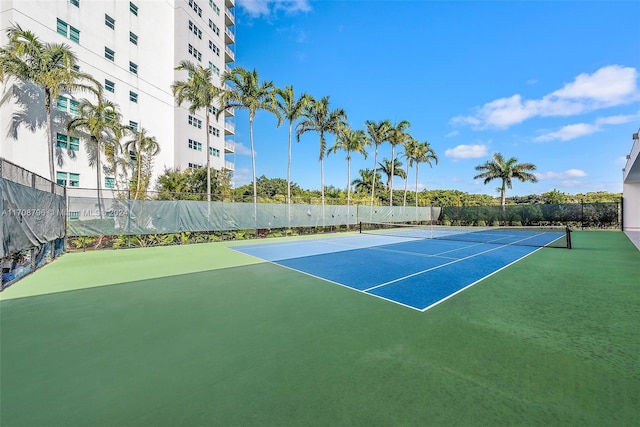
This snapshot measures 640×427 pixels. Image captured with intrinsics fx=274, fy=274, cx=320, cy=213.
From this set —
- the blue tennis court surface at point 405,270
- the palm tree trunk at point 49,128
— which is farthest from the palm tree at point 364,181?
the palm tree trunk at point 49,128

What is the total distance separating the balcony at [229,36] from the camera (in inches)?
1396

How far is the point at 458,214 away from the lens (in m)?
31.6

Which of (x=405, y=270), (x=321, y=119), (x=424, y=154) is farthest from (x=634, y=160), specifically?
(x=424, y=154)

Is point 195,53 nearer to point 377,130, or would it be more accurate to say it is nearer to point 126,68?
point 126,68

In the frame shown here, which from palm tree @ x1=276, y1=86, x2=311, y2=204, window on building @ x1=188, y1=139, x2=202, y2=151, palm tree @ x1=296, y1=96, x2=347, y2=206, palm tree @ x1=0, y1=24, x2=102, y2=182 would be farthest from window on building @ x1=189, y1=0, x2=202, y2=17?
palm tree @ x1=296, y1=96, x2=347, y2=206

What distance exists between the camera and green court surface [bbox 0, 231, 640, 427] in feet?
7.09

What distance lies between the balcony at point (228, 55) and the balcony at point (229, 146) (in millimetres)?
10714

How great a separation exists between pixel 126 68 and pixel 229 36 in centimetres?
1813

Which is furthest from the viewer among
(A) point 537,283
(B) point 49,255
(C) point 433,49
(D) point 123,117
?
(D) point 123,117

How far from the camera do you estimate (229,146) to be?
35.3 metres

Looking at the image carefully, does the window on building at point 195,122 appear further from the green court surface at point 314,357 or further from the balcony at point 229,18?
the green court surface at point 314,357

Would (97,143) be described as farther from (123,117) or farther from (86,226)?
(86,226)

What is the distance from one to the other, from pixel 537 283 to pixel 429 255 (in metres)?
4.12

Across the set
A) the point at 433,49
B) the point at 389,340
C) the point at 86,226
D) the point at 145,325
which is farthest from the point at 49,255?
the point at 433,49
